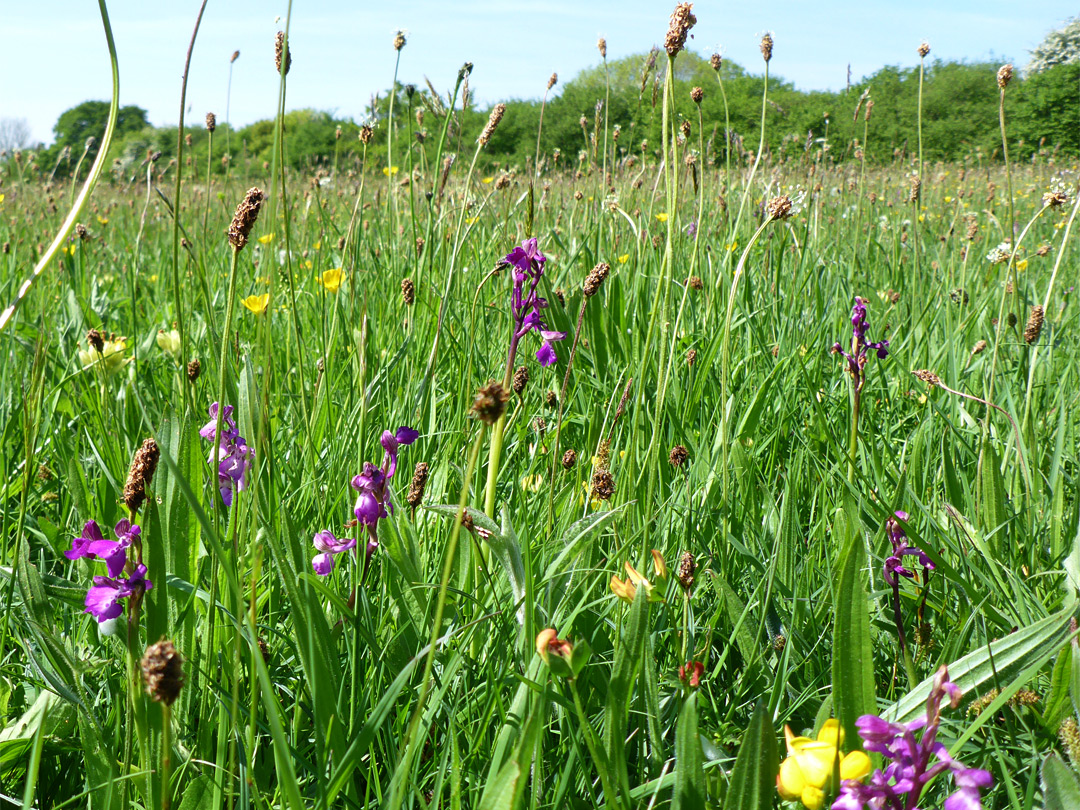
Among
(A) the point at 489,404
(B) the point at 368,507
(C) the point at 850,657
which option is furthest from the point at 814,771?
(B) the point at 368,507

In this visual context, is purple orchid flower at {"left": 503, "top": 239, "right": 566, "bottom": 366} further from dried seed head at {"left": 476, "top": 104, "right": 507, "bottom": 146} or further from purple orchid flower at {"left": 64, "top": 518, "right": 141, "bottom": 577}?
purple orchid flower at {"left": 64, "top": 518, "right": 141, "bottom": 577}

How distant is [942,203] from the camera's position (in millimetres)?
6766

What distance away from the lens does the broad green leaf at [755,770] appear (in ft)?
2.00

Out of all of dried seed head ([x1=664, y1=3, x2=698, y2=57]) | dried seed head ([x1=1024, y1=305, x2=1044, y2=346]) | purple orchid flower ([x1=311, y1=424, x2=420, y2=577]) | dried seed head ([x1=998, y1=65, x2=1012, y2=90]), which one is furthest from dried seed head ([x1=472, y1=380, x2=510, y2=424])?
dried seed head ([x1=998, y1=65, x2=1012, y2=90])

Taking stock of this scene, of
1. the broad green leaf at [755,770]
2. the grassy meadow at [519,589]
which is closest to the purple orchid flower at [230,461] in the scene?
the grassy meadow at [519,589]

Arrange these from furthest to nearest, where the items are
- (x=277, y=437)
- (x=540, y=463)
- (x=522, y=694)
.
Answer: (x=277, y=437)
(x=540, y=463)
(x=522, y=694)

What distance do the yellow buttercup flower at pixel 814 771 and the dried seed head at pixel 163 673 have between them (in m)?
0.45

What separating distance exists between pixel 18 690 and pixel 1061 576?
133 centimetres

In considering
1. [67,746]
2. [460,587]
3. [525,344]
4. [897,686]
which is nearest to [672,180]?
[460,587]

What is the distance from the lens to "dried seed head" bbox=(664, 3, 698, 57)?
862mm

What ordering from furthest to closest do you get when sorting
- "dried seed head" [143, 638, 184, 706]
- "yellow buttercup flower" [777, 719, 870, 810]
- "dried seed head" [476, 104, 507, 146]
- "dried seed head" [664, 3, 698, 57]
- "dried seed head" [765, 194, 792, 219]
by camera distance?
1. "dried seed head" [476, 104, 507, 146]
2. "dried seed head" [765, 194, 792, 219]
3. "dried seed head" [664, 3, 698, 57]
4. "yellow buttercup flower" [777, 719, 870, 810]
5. "dried seed head" [143, 638, 184, 706]

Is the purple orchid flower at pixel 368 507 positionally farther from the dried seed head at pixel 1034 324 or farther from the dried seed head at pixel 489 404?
the dried seed head at pixel 1034 324

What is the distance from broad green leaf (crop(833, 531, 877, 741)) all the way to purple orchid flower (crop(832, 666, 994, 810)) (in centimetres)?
15

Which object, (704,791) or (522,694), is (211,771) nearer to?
(522,694)
